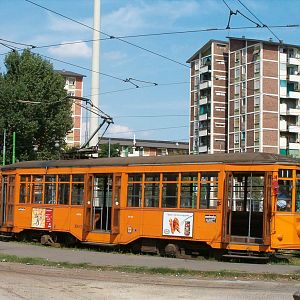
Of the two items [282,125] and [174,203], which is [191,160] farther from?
[282,125]

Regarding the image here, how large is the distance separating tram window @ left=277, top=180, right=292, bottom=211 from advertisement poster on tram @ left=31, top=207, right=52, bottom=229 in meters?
8.23

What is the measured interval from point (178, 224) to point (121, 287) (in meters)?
5.50

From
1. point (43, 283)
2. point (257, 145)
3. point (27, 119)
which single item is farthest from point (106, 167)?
point (257, 145)

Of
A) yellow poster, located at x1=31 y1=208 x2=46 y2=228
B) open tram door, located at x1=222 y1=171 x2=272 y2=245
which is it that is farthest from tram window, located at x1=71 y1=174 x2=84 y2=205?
open tram door, located at x1=222 y1=171 x2=272 y2=245

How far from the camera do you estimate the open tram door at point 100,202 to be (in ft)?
58.2

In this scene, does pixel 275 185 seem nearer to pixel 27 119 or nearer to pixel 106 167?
pixel 106 167

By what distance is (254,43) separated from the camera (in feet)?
233

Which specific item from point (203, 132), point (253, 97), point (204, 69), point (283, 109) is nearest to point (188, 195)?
point (253, 97)

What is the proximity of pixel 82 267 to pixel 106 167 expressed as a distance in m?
5.18

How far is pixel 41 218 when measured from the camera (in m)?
19.6

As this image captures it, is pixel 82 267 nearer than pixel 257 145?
Yes

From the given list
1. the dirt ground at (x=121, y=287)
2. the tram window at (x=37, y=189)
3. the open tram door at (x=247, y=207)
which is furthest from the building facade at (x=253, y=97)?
the dirt ground at (x=121, y=287)

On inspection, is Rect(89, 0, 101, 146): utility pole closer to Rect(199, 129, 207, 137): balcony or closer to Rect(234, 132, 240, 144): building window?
Rect(234, 132, 240, 144): building window

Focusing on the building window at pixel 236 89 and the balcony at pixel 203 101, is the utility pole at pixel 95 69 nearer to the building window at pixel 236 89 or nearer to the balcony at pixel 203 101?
the building window at pixel 236 89
